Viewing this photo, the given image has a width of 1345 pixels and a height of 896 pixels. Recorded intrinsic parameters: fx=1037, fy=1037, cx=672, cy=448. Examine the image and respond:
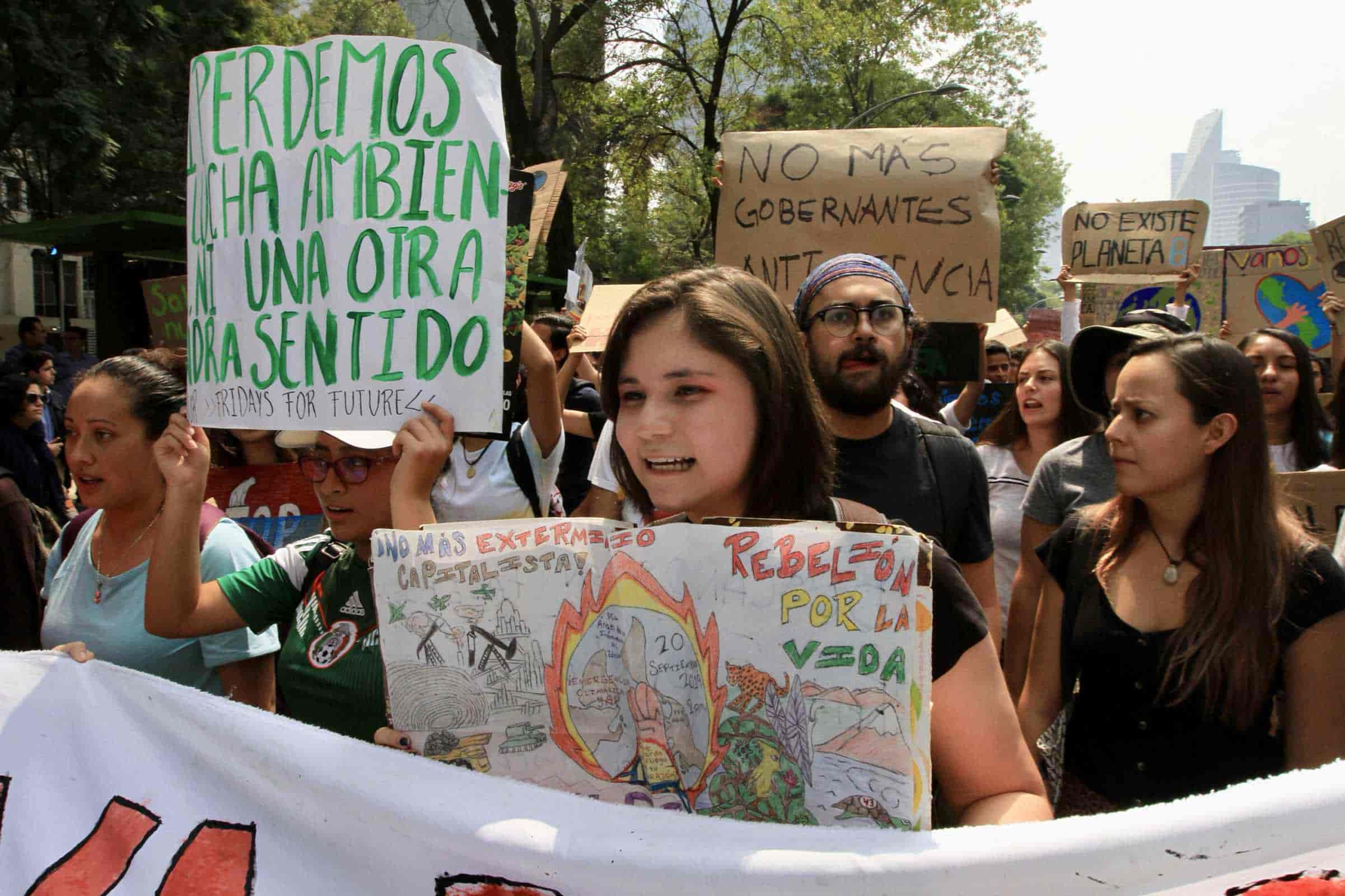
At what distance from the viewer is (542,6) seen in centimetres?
1608

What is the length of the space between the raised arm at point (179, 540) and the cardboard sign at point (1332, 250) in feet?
15.9

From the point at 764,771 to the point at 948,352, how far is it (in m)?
2.89

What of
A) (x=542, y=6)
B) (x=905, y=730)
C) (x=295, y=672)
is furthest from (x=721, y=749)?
(x=542, y=6)

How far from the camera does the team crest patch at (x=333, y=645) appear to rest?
196 centimetres

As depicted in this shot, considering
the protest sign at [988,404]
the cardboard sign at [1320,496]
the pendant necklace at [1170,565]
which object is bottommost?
the pendant necklace at [1170,565]

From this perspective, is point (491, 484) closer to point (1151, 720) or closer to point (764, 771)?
point (1151, 720)

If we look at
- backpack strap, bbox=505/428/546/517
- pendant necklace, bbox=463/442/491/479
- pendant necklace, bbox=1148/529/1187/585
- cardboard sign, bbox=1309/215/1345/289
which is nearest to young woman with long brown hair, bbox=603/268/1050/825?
pendant necklace, bbox=1148/529/1187/585

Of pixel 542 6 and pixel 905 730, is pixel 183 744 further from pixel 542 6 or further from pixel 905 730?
pixel 542 6

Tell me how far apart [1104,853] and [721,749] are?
0.46 metres

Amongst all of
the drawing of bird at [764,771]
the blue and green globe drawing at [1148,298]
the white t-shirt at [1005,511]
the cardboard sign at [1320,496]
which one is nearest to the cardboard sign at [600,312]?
the white t-shirt at [1005,511]

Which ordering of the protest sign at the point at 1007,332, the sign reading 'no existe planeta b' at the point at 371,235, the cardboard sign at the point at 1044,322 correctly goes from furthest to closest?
the cardboard sign at the point at 1044,322 → the protest sign at the point at 1007,332 → the sign reading 'no existe planeta b' at the point at 371,235

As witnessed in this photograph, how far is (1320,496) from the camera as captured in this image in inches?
114

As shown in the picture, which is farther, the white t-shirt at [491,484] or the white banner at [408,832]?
the white t-shirt at [491,484]

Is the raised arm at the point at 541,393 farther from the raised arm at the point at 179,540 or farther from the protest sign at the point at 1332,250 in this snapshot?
the protest sign at the point at 1332,250
